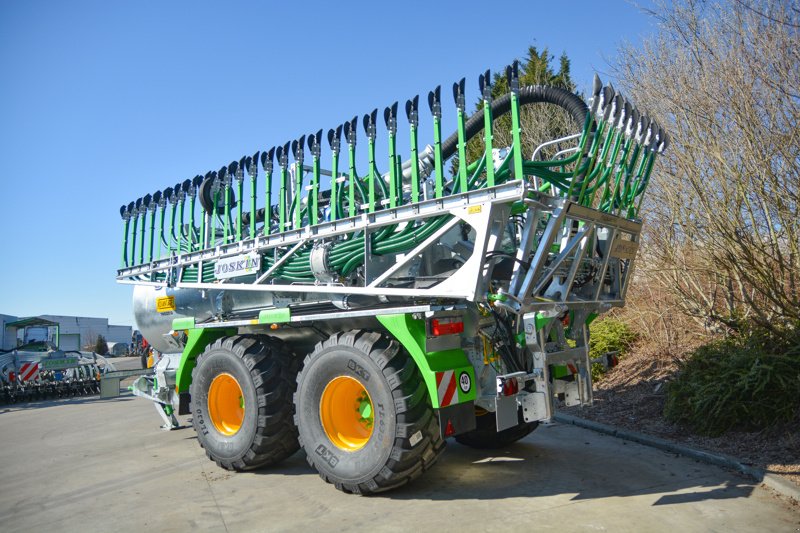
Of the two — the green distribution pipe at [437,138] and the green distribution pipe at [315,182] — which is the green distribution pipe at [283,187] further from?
the green distribution pipe at [437,138]

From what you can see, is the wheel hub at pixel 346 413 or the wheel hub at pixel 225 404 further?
the wheel hub at pixel 225 404

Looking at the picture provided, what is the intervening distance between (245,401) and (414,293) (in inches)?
86.6

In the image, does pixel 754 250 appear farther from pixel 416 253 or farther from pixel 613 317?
pixel 613 317

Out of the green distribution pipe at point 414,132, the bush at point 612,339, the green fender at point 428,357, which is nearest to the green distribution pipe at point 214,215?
the green distribution pipe at point 414,132

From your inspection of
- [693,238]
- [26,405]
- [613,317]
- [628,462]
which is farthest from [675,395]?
[26,405]

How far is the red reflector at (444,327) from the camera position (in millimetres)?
4750

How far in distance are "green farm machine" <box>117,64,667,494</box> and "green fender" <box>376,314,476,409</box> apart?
1cm

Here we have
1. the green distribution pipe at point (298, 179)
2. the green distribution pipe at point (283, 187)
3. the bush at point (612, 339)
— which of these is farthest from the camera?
the bush at point (612, 339)

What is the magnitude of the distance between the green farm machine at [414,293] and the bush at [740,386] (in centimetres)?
143

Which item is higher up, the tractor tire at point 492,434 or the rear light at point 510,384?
the rear light at point 510,384

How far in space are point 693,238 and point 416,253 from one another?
417 centimetres

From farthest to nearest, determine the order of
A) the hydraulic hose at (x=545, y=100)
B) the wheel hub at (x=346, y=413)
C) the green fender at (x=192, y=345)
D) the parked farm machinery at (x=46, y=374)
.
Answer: the parked farm machinery at (x=46, y=374) → the green fender at (x=192, y=345) → the hydraulic hose at (x=545, y=100) → the wheel hub at (x=346, y=413)

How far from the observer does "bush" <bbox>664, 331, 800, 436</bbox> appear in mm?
5766

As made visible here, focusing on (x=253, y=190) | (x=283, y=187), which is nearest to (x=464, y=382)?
(x=283, y=187)
